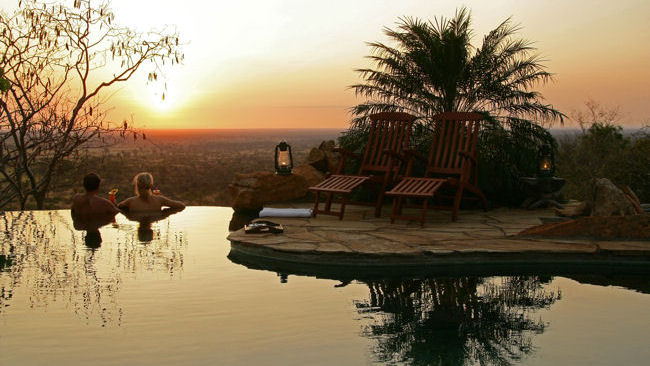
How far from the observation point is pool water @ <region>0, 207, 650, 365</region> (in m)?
3.66

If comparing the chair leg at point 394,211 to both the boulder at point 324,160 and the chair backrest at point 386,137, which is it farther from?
the boulder at point 324,160

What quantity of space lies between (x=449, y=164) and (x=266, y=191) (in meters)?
2.91

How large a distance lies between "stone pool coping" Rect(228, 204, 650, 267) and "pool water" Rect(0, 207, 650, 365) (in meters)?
0.15

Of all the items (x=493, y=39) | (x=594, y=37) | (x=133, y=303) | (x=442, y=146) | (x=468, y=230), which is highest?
(x=594, y=37)

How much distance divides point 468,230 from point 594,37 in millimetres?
9918

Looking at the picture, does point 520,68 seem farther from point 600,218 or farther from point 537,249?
point 537,249

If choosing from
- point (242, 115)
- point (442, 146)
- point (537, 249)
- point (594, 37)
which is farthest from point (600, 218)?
point (242, 115)

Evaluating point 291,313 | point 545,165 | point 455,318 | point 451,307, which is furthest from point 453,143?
point 291,313

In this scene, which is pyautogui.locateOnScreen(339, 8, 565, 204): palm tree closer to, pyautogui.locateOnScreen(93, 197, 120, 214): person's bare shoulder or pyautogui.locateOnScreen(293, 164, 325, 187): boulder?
pyautogui.locateOnScreen(293, 164, 325, 187): boulder

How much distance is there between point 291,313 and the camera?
14.6 ft

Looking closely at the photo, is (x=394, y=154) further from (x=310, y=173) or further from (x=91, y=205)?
(x=91, y=205)

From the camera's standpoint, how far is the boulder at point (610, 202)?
23.2 feet

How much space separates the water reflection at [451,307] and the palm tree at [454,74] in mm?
4279

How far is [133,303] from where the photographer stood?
4625mm
